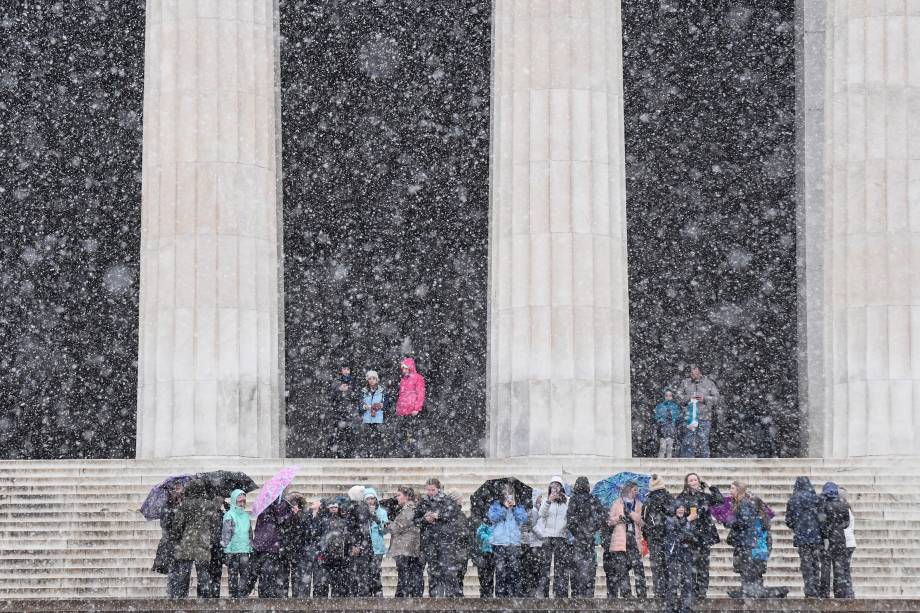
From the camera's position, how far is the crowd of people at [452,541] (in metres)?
19.6

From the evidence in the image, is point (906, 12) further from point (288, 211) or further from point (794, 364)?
point (288, 211)

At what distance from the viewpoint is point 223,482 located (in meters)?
20.1

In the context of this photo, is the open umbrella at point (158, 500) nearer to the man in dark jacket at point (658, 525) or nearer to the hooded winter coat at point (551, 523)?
the hooded winter coat at point (551, 523)

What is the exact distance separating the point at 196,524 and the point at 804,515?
715 centimetres

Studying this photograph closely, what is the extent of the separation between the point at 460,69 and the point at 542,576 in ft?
74.6

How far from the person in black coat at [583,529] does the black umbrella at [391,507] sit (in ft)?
6.50

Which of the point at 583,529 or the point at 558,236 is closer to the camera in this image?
the point at 583,529

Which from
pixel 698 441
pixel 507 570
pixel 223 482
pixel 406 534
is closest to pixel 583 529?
pixel 507 570

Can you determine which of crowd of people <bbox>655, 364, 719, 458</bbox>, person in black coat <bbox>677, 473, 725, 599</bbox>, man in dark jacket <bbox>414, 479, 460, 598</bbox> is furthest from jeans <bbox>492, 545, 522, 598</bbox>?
crowd of people <bbox>655, 364, 719, 458</bbox>

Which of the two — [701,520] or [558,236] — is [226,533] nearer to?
[701,520]

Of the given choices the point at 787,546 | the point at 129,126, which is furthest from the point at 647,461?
the point at 129,126

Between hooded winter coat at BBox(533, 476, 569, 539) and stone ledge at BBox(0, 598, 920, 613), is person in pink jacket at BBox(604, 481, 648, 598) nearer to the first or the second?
hooded winter coat at BBox(533, 476, 569, 539)

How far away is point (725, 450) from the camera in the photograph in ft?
127

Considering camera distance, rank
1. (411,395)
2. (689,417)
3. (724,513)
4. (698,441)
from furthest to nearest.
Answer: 1. (698,441)
2. (689,417)
3. (411,395)
4. (724,513)
